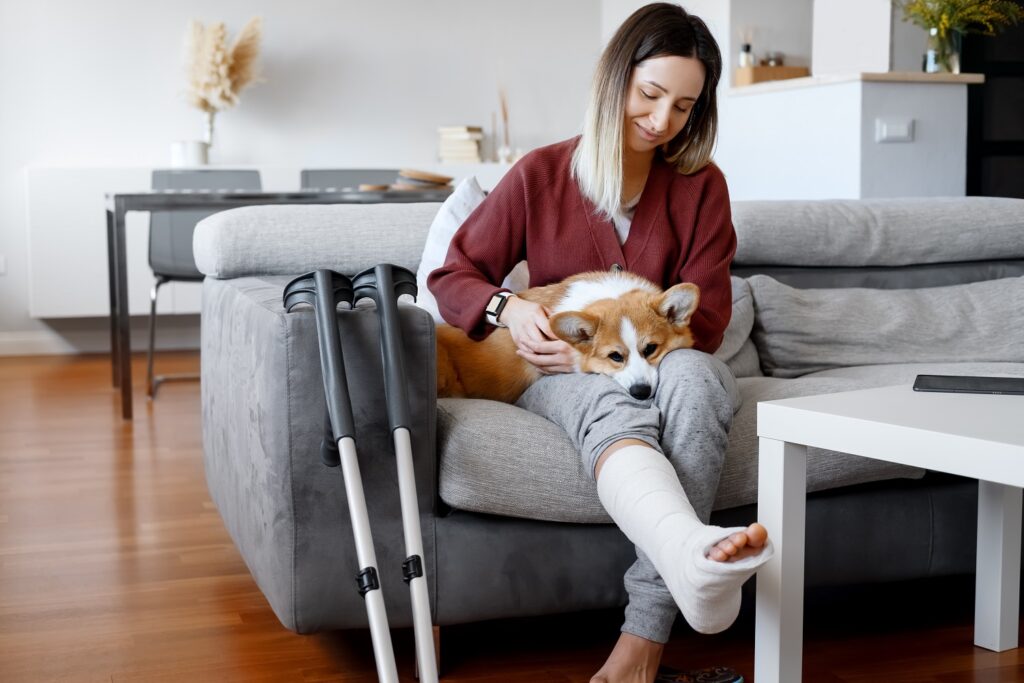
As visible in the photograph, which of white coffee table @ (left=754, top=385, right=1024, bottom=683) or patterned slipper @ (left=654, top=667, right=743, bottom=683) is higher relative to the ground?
white coffee table @ (left=754, top=385, right=1024, bottom=683)

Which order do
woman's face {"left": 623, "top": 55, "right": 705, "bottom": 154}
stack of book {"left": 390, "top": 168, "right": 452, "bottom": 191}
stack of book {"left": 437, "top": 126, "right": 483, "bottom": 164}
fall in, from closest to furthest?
woman's face {"left": 623, "top": 55, "right": 705, "bottom": 154} → stack of book {"left": 390, "top": 168, "right": 452, "bottom": 191} → stack of book {"left": 437, "top": 126, "right": 483, "bottom": 164}

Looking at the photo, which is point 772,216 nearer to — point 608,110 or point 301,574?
point 608,110

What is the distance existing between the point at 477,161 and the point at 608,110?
402 cm

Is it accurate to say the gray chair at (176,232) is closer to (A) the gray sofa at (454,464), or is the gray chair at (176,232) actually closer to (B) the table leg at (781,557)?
(A) the gray sofa at (454,464)

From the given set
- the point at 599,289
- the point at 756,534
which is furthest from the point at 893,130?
the point at 756,534

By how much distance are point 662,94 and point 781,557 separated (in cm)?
81

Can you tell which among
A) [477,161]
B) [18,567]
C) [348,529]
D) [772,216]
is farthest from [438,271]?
[477,161]

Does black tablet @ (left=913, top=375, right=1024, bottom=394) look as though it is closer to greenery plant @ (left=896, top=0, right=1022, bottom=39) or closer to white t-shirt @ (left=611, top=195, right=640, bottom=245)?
white t-shirt @ (left=611, top=195, right=640, bottom=245)

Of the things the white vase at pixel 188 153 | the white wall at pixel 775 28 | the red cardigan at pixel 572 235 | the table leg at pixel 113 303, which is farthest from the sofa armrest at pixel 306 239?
the white wall at pixel 775 28

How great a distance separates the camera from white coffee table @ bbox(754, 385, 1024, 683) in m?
1.23

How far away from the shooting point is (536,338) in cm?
182

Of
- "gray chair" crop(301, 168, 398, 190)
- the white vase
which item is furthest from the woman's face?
the white vase

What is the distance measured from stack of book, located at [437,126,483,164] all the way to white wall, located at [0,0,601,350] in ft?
0.61

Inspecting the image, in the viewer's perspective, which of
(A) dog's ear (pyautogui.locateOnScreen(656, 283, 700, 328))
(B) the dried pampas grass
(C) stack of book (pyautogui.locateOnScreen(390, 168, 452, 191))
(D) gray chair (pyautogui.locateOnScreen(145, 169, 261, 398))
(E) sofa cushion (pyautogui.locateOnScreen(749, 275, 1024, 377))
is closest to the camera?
(A) dog's ear (pyautogui.locateOnScreen(656, 283, 700, 328))
